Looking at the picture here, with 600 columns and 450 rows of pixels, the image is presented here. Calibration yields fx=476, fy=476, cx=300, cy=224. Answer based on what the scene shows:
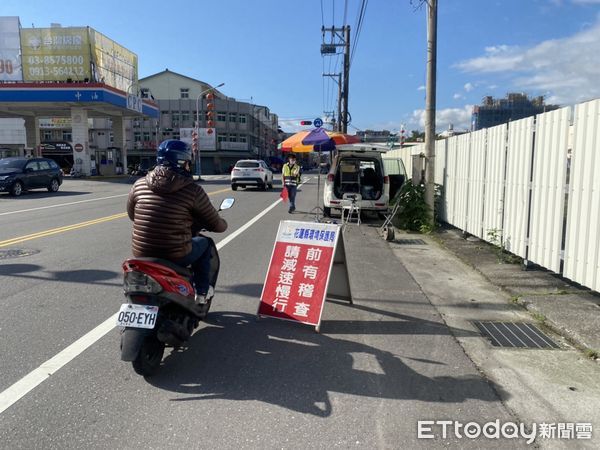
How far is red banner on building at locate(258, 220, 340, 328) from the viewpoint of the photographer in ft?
16.6

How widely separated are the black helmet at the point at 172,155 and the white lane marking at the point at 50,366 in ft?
6.02

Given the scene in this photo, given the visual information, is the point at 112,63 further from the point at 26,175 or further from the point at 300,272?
the point at 300,272

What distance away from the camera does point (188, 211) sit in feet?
13.7

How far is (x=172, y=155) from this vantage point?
161 inches

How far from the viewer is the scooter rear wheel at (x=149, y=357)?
12.2 feet

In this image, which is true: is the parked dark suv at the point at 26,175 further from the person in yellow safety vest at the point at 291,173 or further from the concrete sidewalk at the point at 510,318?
the concrete sidewalk at the point at 510,318

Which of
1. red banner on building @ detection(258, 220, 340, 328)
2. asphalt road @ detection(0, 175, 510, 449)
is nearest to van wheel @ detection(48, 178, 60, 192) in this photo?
asphalt road @ detection(0, 175, 510, 449)

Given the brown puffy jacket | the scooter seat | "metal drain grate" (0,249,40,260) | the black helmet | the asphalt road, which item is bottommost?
the asphalt road

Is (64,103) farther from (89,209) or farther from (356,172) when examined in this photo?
(356,172)

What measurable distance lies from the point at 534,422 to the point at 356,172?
454 inches

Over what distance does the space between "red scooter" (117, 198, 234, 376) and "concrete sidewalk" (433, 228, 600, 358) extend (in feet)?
12.0

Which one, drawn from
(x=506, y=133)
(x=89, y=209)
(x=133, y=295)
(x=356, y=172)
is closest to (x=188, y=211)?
(x=133, y=295)

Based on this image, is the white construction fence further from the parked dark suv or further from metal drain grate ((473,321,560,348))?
the parked dark suv

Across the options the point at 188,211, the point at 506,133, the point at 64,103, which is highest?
the point at 64,103
